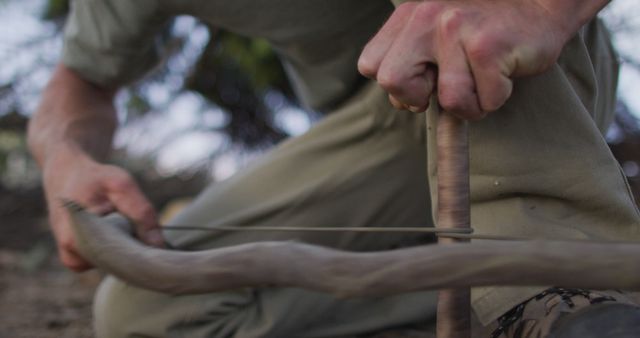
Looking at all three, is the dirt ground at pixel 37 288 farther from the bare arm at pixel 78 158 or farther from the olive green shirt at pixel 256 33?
the olive green shirt at pixel 256 33

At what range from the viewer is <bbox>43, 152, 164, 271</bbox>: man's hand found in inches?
46.7

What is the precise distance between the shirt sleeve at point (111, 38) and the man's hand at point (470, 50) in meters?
0.70

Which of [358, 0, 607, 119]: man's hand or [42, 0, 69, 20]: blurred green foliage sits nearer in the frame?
[358, 0, 607, 119]: man's hand

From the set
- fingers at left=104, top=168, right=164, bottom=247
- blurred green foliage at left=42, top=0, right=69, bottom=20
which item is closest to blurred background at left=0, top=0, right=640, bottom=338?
blurred green foliage at left=42, top=0, right=69, bottom=20

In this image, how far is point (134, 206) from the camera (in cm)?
119

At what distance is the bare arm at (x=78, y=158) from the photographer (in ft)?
3.92

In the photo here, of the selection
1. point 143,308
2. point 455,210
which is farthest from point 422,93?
point 143,308

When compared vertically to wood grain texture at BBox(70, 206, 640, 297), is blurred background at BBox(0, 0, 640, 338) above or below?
below

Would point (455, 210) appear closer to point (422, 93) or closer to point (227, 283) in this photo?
point (422, 93)

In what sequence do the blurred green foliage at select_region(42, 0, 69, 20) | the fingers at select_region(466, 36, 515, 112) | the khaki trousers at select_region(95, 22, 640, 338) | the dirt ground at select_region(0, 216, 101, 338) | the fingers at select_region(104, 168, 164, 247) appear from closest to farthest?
the fingers at select_region(466, 36, 515, 112) < the khaki trousers at select_region(95, 22, 640, 338) < the fingers at select_region(104, 168, 164, 247) < the dirt ground at select_region(0, 216, 101, 338) < the blurred green foliage at select_region(42, 0, 69, 20)

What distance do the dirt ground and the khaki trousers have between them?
1.44 ft

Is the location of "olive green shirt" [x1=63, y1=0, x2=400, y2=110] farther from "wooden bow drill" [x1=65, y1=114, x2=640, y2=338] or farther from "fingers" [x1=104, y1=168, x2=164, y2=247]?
"wooden bow drill" [x1=65, y1=114, x2=640, y2=338]

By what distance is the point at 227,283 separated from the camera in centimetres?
74

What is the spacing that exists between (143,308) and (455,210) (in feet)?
2.30
